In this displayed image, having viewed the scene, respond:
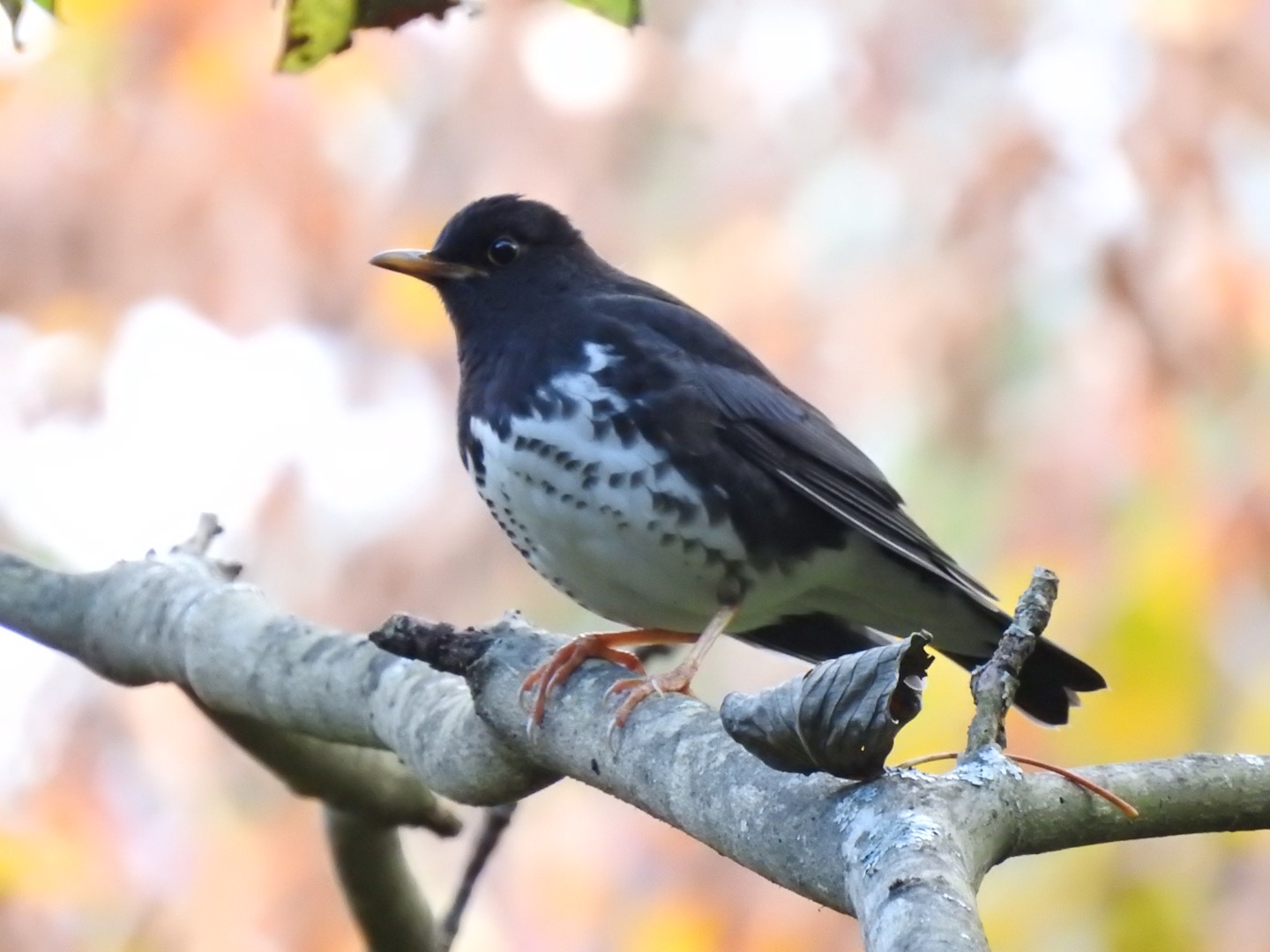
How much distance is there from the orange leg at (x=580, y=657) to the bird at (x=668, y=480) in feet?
0.05

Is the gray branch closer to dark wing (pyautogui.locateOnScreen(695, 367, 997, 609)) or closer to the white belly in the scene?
the white belly

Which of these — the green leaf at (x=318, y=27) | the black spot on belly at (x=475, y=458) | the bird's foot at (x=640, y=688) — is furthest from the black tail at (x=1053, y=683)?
the green leaf at (x=318, y=27)

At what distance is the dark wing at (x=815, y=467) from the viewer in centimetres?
341

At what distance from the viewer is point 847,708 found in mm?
1544

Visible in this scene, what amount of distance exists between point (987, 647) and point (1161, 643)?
113 centimetres

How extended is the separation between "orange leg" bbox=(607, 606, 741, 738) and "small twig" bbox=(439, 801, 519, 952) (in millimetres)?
448

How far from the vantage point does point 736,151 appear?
5934mm

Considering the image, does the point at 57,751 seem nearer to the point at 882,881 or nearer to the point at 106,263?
the point at 106,263

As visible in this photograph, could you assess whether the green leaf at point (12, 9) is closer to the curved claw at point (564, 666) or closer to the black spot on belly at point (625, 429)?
the curved claw at point (564, 666)

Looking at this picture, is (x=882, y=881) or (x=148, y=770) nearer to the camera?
(x=882, y=881)

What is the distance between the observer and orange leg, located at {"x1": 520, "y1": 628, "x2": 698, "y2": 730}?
93.7 inches

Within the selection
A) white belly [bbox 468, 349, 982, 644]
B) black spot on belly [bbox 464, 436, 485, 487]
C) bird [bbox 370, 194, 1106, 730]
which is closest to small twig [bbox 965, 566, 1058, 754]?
bird [bbox 370, 194, 1106, 730]

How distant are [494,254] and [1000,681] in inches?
92.7

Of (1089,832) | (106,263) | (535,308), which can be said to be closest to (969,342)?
(535,308)
